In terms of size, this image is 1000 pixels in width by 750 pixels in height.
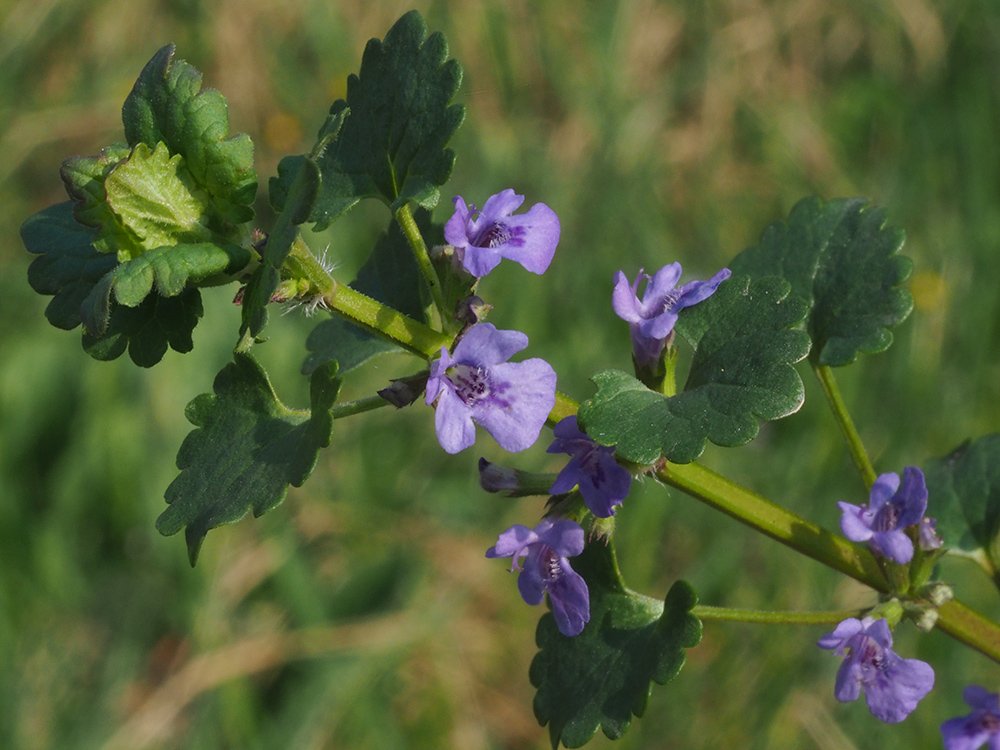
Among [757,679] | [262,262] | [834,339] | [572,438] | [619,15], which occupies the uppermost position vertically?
[262,262]

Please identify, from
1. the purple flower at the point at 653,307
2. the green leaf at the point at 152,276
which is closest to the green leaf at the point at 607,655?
the purple flower at the point at 653,307

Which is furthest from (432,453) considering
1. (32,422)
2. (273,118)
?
(273,118)

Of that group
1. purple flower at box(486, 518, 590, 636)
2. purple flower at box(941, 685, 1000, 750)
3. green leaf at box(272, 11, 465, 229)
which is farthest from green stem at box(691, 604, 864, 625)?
green leaf at box(272, 11, 465, 229)

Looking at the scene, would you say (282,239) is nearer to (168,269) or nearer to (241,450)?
(168,269)

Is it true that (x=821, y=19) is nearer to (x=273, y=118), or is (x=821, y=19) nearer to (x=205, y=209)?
(x=273, y=118)

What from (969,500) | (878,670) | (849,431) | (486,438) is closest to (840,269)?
(849,431)

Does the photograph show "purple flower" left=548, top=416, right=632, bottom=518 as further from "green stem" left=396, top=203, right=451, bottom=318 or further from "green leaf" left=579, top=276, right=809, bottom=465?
"green stem" left=396, top=203, right=451, bottom=318

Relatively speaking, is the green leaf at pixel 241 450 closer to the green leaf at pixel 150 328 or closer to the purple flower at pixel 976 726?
the green leaf at pixel 150 328
